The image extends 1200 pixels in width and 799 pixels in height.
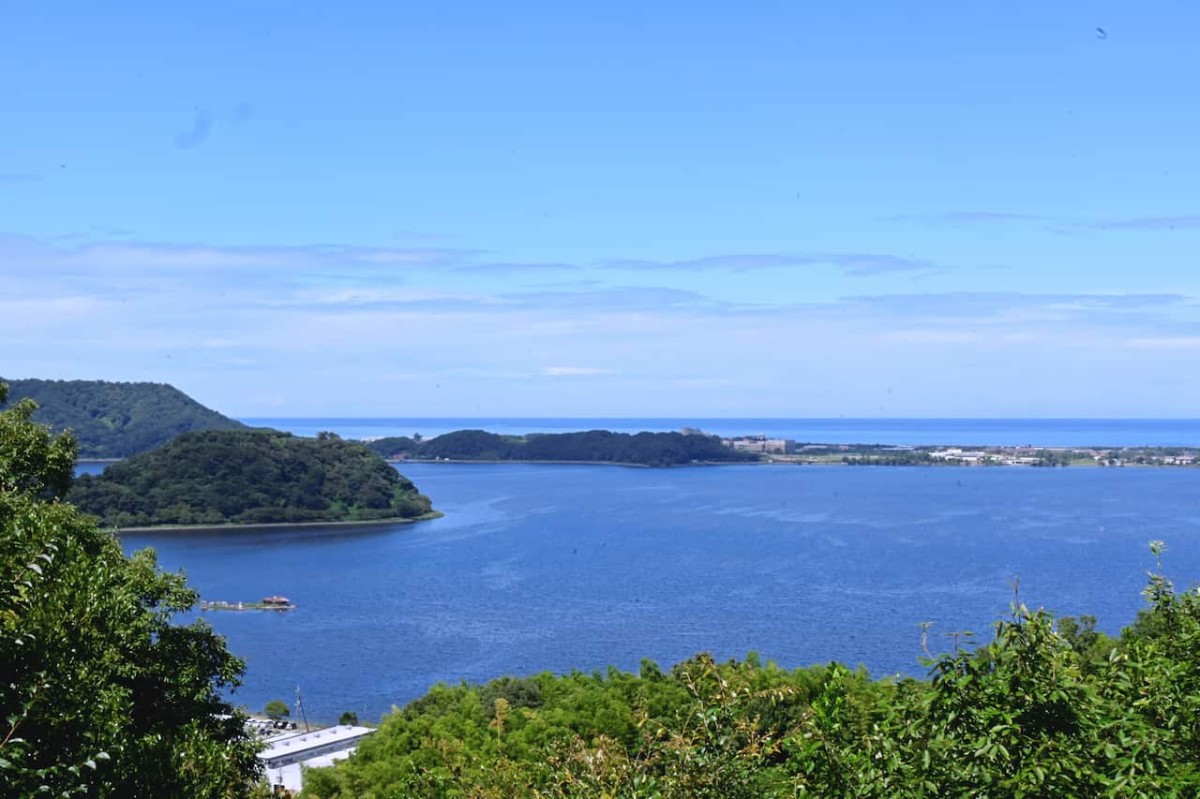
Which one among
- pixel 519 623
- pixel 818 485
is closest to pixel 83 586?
pixel 519 623

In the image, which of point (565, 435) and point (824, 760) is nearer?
point (824, 760)

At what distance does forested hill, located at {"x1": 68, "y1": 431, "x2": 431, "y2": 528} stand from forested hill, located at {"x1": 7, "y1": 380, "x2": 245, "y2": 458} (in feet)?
193

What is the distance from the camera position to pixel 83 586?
805 centimetres

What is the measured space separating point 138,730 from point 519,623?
39614 millimetres

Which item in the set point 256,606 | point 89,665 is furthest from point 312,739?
point 256,606

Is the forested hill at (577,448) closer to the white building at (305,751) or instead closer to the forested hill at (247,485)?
the forested hill at (247,485)

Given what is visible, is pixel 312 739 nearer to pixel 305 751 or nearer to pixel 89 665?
pixel 305 751

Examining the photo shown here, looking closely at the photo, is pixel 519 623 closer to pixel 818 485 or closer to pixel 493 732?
pixel 493 732

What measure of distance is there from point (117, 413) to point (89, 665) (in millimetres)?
177297

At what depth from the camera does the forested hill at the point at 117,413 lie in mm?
157750

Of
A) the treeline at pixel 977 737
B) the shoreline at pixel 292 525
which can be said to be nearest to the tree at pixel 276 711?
the treeline at pixel 977 737

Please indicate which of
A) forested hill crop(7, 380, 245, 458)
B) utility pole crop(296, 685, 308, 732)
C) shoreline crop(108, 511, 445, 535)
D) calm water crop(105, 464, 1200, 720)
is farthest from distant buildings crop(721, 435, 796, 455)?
utility pole crop(296, 685, 308, 732)

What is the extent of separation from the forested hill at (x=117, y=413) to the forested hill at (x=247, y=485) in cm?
5896

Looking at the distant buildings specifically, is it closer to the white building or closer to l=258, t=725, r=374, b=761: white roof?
l=258, t=725, r=374, b=761: white roof
